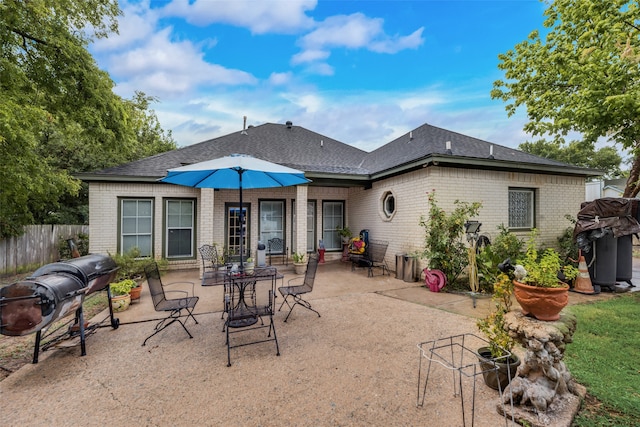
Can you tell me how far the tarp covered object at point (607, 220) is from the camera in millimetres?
5785

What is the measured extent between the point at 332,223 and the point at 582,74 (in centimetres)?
776

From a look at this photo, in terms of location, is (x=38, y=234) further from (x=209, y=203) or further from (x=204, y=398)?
(x=204, y=398)

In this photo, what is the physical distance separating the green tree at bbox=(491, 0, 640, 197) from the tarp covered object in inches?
49.1

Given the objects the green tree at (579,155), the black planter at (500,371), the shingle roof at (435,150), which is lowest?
the black planter at (500,371)

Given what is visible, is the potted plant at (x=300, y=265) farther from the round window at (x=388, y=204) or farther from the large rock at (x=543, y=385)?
the large rock at (x=543, y=385)

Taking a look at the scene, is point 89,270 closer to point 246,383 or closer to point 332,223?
point 246,383

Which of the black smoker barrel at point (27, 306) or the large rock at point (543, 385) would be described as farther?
the black smoker barrel at point (27, 306)

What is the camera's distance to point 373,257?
329 inches

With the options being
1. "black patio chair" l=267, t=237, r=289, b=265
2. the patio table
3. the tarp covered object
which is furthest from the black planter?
"black patio chair" l=267, t=237, r=289, b=265

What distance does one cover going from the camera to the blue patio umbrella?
157 inches

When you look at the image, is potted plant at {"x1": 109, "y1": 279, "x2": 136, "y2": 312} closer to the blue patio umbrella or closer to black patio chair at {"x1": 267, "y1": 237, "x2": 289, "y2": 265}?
the blue patio umbrella

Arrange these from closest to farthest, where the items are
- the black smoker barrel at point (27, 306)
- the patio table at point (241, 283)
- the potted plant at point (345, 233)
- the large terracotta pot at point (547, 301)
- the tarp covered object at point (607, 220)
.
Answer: the black smoker barrel at point (27, 306)
the large terracotta pot at point (547, 301)
the patio table at point (241, 283)
the tarp covered object at point (607, 220)
the potted plant at point (345, 233)

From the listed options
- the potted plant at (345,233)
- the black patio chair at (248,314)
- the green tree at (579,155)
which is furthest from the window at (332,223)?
the green tree at (579,155)

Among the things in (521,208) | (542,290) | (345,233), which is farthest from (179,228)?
(521,208)
